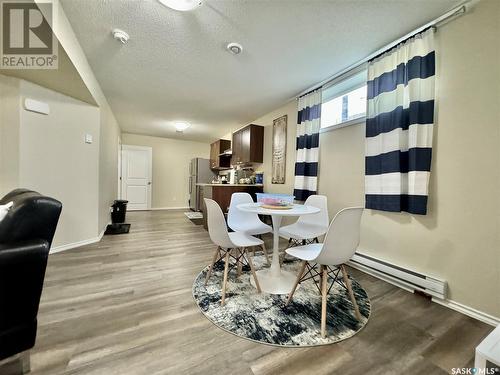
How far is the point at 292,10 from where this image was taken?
173cm

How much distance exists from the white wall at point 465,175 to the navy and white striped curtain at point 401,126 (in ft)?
0.29

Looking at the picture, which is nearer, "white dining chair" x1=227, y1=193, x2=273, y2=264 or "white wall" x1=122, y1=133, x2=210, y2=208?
"white dining chair" x1=227, y1=193, x2=273, y2=264

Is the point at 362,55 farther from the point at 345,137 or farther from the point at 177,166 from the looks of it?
the point at 177,166

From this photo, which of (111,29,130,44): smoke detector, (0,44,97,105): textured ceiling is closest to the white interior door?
(0,44,97,105): textured ceiling

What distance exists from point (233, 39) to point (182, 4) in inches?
23.6

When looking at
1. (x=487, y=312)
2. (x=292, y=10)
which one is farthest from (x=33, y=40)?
(x=487, y=312)

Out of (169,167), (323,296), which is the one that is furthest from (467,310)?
(169,167)

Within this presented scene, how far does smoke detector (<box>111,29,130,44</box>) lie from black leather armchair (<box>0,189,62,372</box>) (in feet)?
5.92

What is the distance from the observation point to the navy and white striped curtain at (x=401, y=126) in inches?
73.7

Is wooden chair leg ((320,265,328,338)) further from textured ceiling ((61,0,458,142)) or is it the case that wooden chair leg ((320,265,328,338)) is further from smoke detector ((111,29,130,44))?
smoke detector ((111,29,130,44))

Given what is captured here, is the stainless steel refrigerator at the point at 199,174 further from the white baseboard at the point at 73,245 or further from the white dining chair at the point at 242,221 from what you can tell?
the white dining chair at the point at 242,221

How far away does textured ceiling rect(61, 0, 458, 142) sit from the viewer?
1.73m

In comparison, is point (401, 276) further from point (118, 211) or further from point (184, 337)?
point (118, 211)

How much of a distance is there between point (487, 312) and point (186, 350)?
2.21 metres
